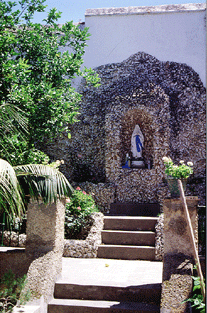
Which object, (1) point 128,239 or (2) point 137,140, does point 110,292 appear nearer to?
(1) point 128,239

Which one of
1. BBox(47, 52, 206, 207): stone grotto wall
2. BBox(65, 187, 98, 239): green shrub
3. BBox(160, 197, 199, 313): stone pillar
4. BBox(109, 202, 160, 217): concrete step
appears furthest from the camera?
BBox(47, 52, 206, 207): stone grotto wall

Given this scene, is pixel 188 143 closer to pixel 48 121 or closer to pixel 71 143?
pixel 71 143

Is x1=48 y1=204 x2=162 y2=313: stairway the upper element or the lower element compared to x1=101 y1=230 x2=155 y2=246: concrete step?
lower

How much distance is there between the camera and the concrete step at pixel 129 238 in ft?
25.4

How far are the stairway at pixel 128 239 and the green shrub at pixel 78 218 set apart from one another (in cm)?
48

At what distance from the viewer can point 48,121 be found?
816 cm

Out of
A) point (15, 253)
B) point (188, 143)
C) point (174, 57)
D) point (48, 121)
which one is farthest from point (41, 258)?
point (174, 57)

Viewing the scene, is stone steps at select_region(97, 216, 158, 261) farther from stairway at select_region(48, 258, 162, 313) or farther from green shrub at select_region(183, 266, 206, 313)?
green shrub at select_region(183, 266, 206, 313)

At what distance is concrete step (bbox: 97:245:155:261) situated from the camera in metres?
7.32

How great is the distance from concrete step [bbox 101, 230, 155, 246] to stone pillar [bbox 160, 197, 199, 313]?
3059mm

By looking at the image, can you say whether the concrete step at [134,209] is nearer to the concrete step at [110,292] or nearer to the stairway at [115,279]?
the stairway at [115,279]

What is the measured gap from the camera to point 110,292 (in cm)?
501

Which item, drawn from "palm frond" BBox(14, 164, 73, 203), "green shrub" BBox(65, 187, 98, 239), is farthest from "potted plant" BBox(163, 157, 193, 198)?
"green shrub" BBox(65, 187, 98, 239)

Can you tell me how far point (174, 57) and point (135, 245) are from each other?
26.4ft
